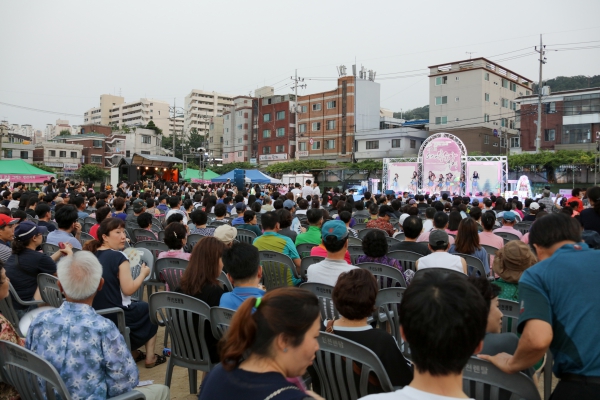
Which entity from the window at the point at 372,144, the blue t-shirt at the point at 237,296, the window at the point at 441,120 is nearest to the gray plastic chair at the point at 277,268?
the blue t-shirt at the point at 237,296

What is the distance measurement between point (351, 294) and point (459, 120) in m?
40.8

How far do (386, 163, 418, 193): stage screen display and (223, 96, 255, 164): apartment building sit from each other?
101 feet

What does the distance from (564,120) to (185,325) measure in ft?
127

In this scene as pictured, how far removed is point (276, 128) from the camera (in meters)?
51.1

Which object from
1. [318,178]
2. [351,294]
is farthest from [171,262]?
[318,178]

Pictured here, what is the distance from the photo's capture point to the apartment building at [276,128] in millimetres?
49719

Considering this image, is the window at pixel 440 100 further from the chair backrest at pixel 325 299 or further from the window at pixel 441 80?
the chair backrest at pixel 325 299

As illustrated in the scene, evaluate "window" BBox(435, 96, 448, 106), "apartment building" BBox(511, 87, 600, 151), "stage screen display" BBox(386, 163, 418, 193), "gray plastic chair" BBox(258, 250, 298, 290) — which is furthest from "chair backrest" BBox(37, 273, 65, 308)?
"window" BBox(435, 96, 448, 106)

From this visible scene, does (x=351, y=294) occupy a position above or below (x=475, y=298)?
below

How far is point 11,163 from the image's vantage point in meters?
19.8

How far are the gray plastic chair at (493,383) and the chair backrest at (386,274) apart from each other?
214cm

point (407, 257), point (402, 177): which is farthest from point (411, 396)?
point (402, 177)

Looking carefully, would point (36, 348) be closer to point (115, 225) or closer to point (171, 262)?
point (115, 225)

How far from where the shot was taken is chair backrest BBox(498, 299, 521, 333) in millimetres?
3031
